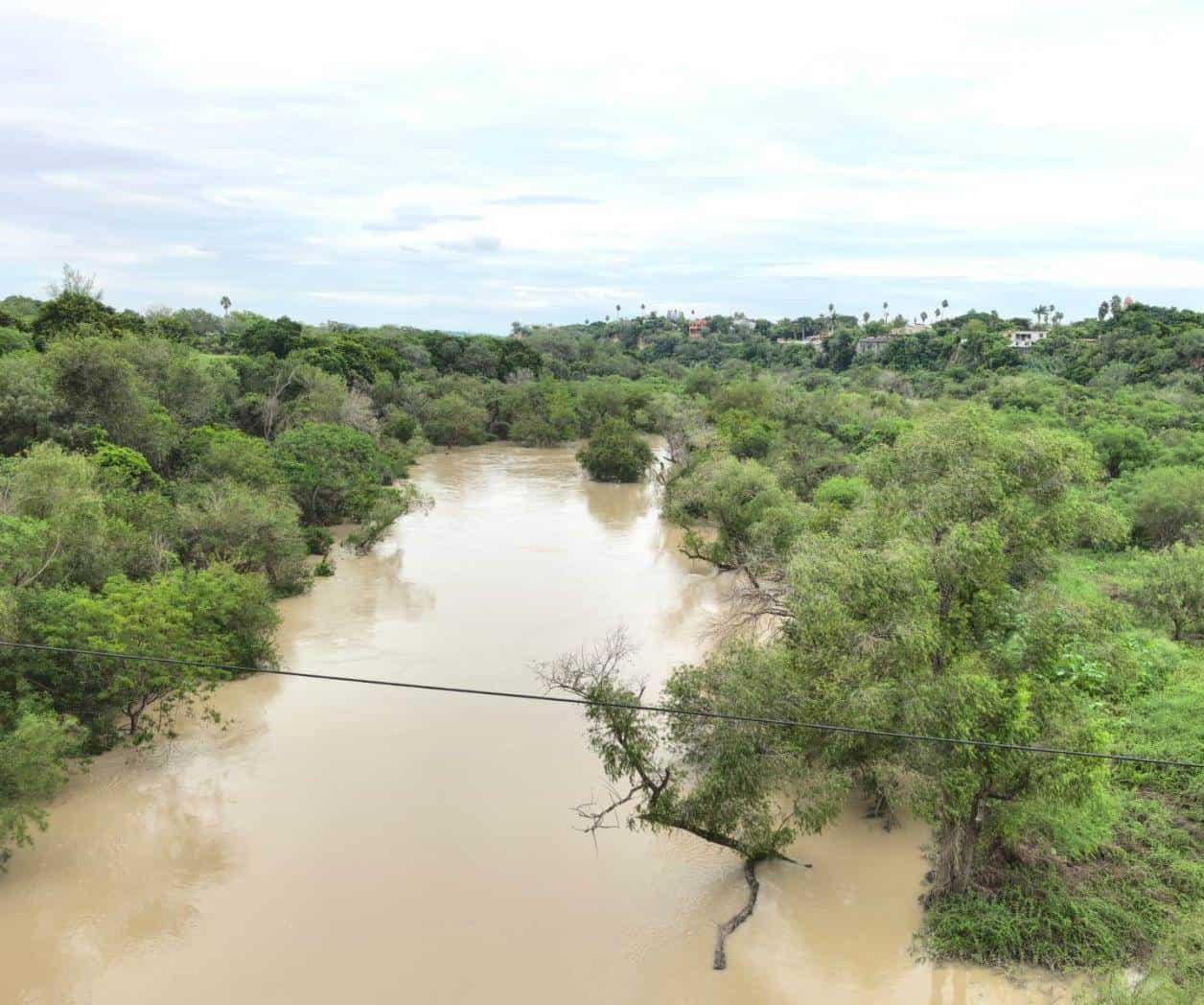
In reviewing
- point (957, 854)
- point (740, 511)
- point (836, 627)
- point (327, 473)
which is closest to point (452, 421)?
point (327, 473)

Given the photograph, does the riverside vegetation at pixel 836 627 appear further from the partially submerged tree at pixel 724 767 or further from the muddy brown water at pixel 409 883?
the muddy brown water at pixel 409 883

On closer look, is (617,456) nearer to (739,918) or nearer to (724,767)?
(724,767)

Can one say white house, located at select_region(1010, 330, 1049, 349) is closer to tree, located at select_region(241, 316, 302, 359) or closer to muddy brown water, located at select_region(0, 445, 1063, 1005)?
tree, located at select_region(241, 316, 302, 359)

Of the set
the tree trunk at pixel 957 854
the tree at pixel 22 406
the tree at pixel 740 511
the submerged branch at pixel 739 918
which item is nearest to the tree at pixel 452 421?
the tree at pixel 740 511

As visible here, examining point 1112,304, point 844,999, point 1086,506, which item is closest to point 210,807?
point 844,999

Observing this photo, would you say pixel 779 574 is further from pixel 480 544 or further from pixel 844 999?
pixel 480 544
